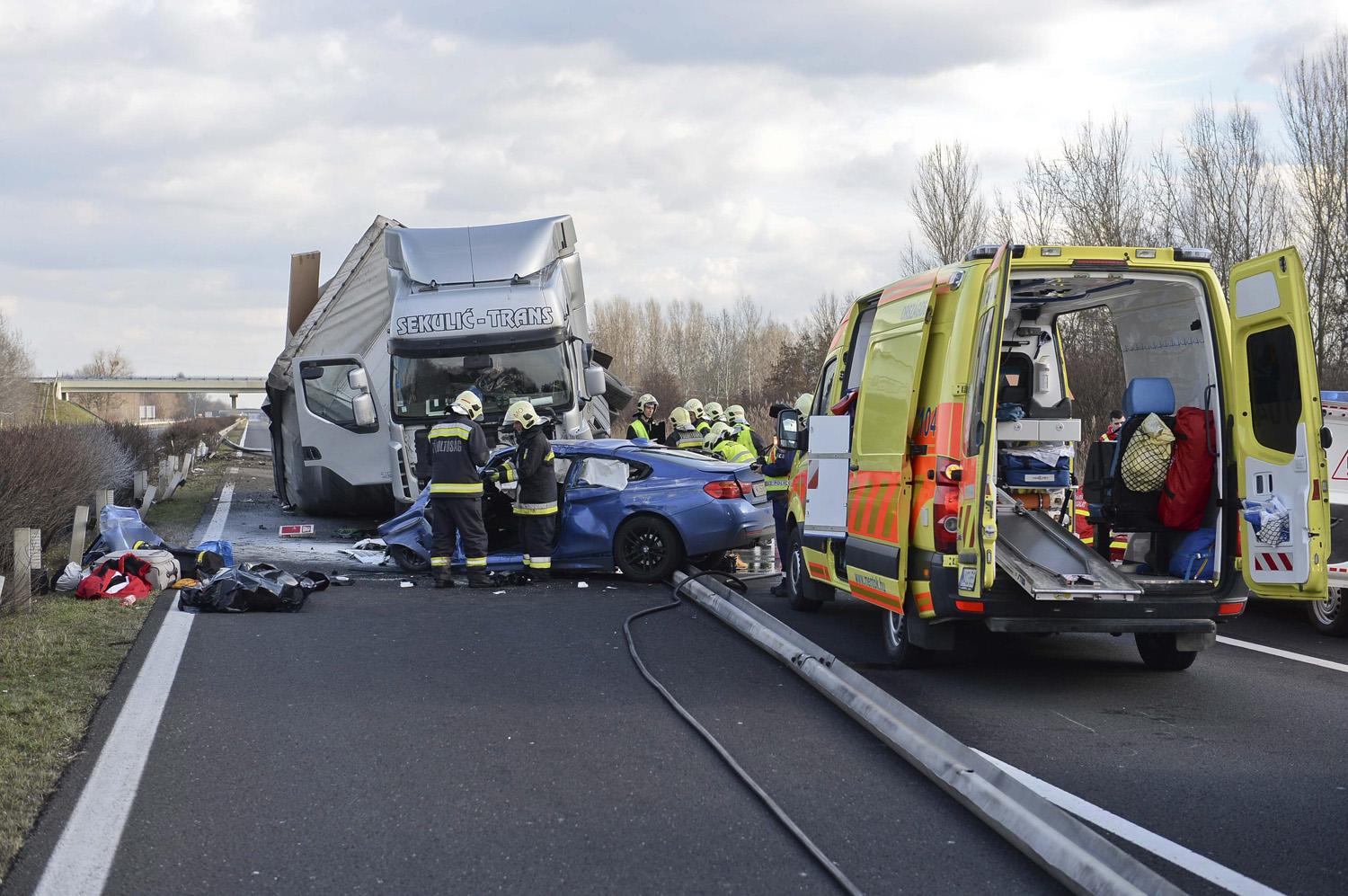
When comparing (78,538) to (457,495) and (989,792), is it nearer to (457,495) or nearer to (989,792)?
(457,495)

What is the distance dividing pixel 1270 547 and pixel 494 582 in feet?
23.1

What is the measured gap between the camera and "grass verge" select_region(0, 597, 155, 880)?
454cm

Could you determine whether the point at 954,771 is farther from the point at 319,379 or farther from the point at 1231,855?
the point at 319,379

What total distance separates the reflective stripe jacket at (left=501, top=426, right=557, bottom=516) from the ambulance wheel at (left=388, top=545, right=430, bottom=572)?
162 centimetres

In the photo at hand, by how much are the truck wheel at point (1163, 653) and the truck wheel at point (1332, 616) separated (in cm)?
170

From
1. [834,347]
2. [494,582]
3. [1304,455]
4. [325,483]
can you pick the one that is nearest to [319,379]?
[325,483]

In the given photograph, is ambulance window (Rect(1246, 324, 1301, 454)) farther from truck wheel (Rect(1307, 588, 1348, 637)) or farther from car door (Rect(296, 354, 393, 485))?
car door (Rect(296, 354, 393, 485))

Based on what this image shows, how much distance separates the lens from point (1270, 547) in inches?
236

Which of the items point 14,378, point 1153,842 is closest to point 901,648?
point 1153,842

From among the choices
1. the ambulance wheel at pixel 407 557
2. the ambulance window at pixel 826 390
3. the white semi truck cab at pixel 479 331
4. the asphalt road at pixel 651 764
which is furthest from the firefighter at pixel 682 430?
the asphalt road at pixel 651 764

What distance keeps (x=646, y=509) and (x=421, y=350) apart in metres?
4.56

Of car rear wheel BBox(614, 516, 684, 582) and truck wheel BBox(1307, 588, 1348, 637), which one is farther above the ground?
car rear wheel BBox(614, 516, 684, 582)

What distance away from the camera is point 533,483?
35.0ft

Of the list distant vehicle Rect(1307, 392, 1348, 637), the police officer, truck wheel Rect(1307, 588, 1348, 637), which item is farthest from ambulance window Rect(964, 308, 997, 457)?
the police officer
